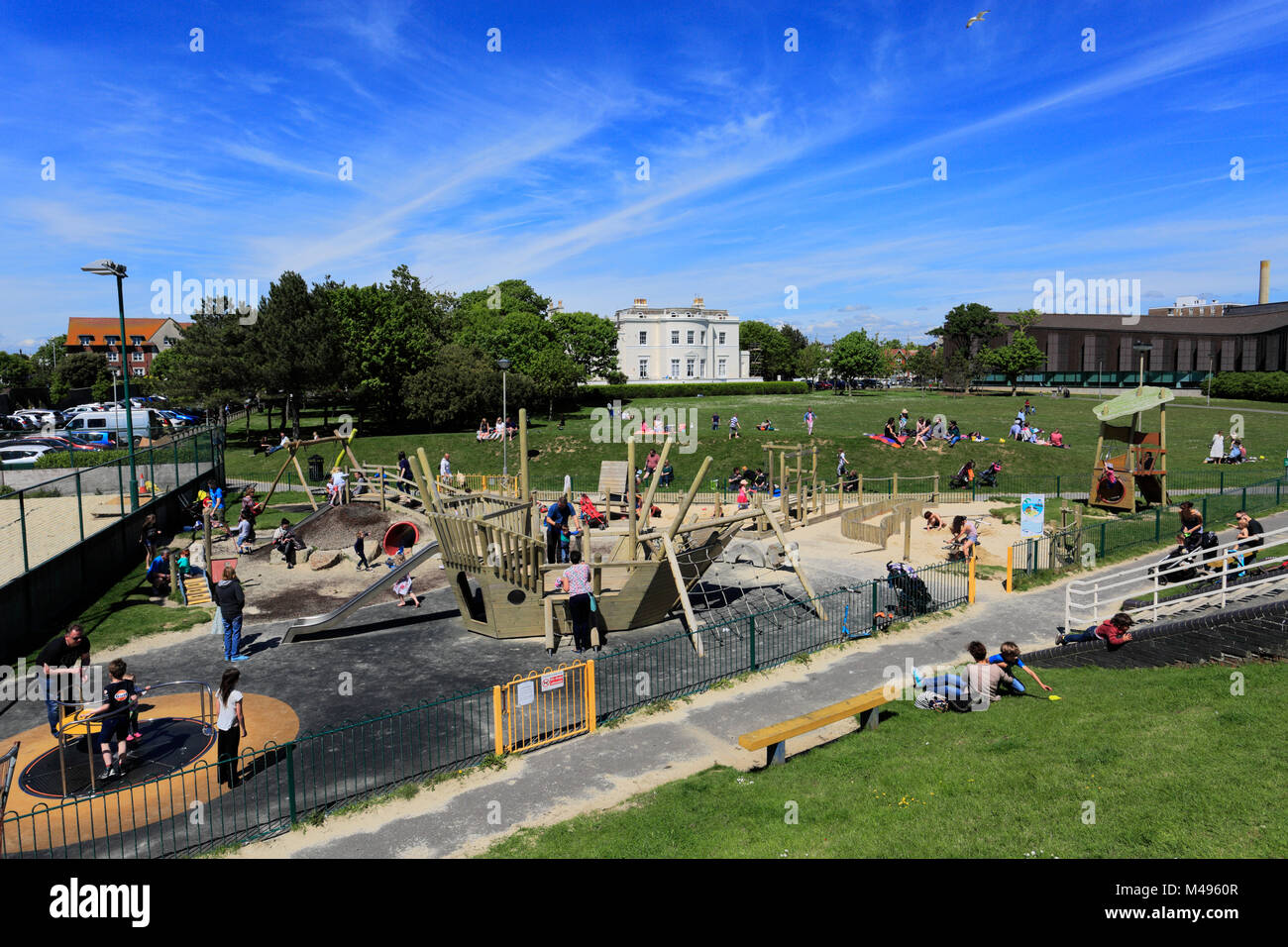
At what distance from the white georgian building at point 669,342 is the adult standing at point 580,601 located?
3872 inches

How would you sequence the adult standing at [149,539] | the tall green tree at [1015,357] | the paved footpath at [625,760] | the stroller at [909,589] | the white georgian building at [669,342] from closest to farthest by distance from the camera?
the paved footpath at [625,760] → the stroller at [909,589] → the adult standing at [149,539] → the tall green tree at [1015,357] → the white georgian building at [669,342]

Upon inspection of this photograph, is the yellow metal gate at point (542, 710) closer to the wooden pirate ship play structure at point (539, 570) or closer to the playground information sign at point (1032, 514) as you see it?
the wooden pirate ship play structure at point (539, 570)

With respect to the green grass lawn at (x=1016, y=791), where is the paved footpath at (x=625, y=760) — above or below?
below

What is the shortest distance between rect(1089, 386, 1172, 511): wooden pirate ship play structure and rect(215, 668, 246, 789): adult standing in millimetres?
28008

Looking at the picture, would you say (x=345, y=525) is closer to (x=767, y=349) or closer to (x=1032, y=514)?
(x=1032, y=514)

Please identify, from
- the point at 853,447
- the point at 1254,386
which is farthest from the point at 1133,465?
the point at 1254,386

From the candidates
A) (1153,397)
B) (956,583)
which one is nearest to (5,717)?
(956,583)

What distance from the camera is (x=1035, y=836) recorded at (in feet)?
22.6

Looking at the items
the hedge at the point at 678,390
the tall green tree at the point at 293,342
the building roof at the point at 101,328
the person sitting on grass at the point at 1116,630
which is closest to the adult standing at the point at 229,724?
the person sitting on grass at the point at 1116,630

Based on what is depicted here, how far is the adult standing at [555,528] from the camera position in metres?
16.1

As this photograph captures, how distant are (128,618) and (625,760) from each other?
42.9 ft

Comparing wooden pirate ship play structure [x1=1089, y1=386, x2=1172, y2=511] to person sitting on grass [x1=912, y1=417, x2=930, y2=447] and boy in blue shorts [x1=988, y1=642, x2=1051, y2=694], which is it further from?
boy in blue shorts [x1=988, y1=642, x2=1051, y2=694]
